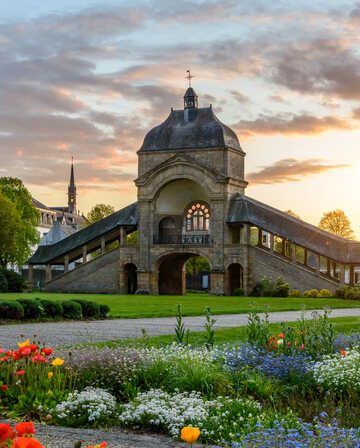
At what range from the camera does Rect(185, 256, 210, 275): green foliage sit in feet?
244

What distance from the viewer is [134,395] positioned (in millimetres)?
8586

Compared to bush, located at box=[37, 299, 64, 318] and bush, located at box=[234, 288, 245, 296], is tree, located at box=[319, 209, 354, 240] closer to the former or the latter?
bush, located at box=[234, 288, 245, 296]

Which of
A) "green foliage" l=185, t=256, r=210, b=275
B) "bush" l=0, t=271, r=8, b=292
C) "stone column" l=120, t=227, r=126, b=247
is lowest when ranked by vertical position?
"bush" l=0, t=271, r=8, b=292

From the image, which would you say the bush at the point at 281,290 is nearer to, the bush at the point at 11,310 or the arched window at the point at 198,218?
the arched window at the point at 198,218

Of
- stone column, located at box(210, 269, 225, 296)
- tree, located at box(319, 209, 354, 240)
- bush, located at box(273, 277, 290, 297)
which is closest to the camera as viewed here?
bush, located at box(273, 277, 290, 297)

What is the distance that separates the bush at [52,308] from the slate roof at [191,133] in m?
31.7

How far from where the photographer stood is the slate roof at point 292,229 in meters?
48.0

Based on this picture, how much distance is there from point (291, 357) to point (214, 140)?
1736 inches

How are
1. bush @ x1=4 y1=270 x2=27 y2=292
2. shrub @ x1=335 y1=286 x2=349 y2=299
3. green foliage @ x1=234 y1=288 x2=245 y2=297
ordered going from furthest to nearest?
bush @ x1=4 y1=270 x2=27 y2=292 < green foliage @ x1=234 y1=288 x2=245 y2=297 < shrub @ x1=335 y1=286 x2=349 y2=299

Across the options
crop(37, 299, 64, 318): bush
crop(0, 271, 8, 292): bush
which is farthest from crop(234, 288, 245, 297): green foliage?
crop(37, 299, 64, 318): bush

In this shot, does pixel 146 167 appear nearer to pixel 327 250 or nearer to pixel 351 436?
pixel 327 250

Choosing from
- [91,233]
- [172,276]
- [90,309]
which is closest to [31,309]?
[90,309]

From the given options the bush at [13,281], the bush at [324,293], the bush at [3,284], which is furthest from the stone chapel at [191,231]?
the bush at [3,284]

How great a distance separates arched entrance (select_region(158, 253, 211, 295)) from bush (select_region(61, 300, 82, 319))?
3354 centimetres
